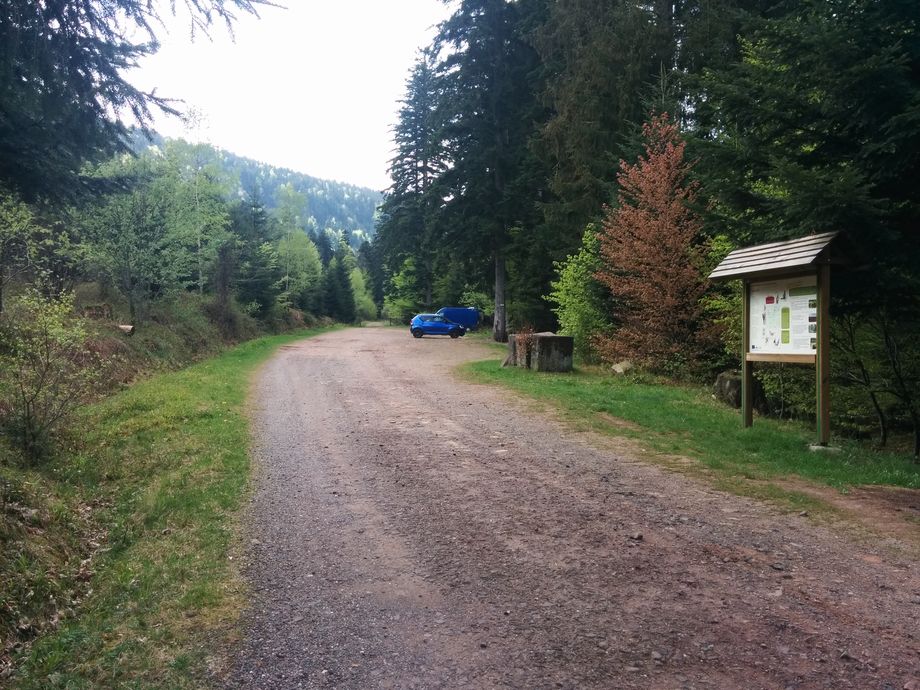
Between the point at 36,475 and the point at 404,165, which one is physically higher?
the point at 404,165

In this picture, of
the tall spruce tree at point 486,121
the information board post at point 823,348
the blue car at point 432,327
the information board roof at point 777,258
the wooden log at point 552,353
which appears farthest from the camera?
the blue car at point 432,327

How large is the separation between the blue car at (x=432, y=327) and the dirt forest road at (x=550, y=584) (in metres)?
30.2

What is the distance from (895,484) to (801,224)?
328 cm

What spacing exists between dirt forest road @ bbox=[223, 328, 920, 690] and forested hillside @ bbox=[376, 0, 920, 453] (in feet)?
13.8

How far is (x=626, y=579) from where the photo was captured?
4.16 metres

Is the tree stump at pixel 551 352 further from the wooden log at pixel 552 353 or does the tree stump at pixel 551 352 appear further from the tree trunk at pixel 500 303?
the tree trunk at pixel 500 303

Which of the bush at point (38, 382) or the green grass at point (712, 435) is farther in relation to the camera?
the bush at point (38, 382)

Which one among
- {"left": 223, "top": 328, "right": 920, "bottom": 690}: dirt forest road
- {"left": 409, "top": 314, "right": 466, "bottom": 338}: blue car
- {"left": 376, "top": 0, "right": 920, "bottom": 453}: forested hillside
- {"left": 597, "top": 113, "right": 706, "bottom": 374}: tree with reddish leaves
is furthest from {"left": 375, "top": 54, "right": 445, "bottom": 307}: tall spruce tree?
{"left": 223, "top": 328, "right": 920, "bottom": 690}: dirt forest road

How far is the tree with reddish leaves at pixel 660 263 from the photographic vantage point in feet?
51.0

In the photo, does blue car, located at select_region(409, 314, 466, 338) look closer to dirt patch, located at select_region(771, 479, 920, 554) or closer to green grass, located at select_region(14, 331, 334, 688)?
green grass, located at select_region(14, 331, 334, 688)

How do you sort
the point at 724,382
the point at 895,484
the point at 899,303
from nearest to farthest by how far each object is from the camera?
1. the point at 895,484
2. the point at 899,303
3. the point at 724,382

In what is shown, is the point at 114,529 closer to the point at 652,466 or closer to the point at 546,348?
the point at 652,466

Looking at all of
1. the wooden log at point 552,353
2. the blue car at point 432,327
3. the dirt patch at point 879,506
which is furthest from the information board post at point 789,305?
the blue car at point 432,327

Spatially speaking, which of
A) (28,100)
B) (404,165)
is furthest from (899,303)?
(404,165)
